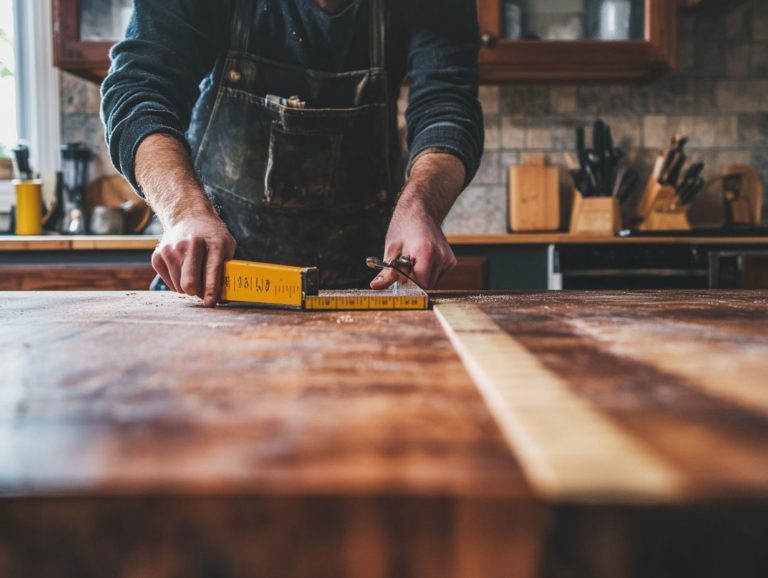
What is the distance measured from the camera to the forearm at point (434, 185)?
1.24 m

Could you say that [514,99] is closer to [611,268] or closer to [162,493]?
[611,268]

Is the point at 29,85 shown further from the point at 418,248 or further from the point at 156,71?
the point at 418,248

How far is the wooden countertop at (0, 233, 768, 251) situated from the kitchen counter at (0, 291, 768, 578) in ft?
6.07

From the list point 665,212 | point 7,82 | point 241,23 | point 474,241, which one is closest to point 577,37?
point 665,212

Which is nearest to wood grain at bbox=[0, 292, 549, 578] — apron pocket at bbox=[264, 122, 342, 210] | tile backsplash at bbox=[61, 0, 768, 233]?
apron pocket at bbox=[264, 122, 342, 210]

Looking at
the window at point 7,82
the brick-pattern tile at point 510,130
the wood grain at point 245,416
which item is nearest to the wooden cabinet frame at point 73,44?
the window at point 7,82

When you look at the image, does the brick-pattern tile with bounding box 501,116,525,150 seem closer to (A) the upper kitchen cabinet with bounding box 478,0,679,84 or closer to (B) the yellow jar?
(A) the upper kitchen cabinet with bounding box 478,0,679,84

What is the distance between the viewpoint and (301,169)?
1.48 metres

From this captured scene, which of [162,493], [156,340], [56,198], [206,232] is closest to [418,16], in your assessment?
[206,232]

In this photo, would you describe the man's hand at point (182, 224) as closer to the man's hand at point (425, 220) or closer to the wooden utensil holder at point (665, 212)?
the man's hand at point (425, 220)

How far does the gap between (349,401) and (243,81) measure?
4.01 feet

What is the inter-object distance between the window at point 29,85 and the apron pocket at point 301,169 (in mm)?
1927

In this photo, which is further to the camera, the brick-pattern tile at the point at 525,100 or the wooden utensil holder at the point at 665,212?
the brick-pattern tile at the point at 525,100

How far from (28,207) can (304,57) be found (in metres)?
1.74
